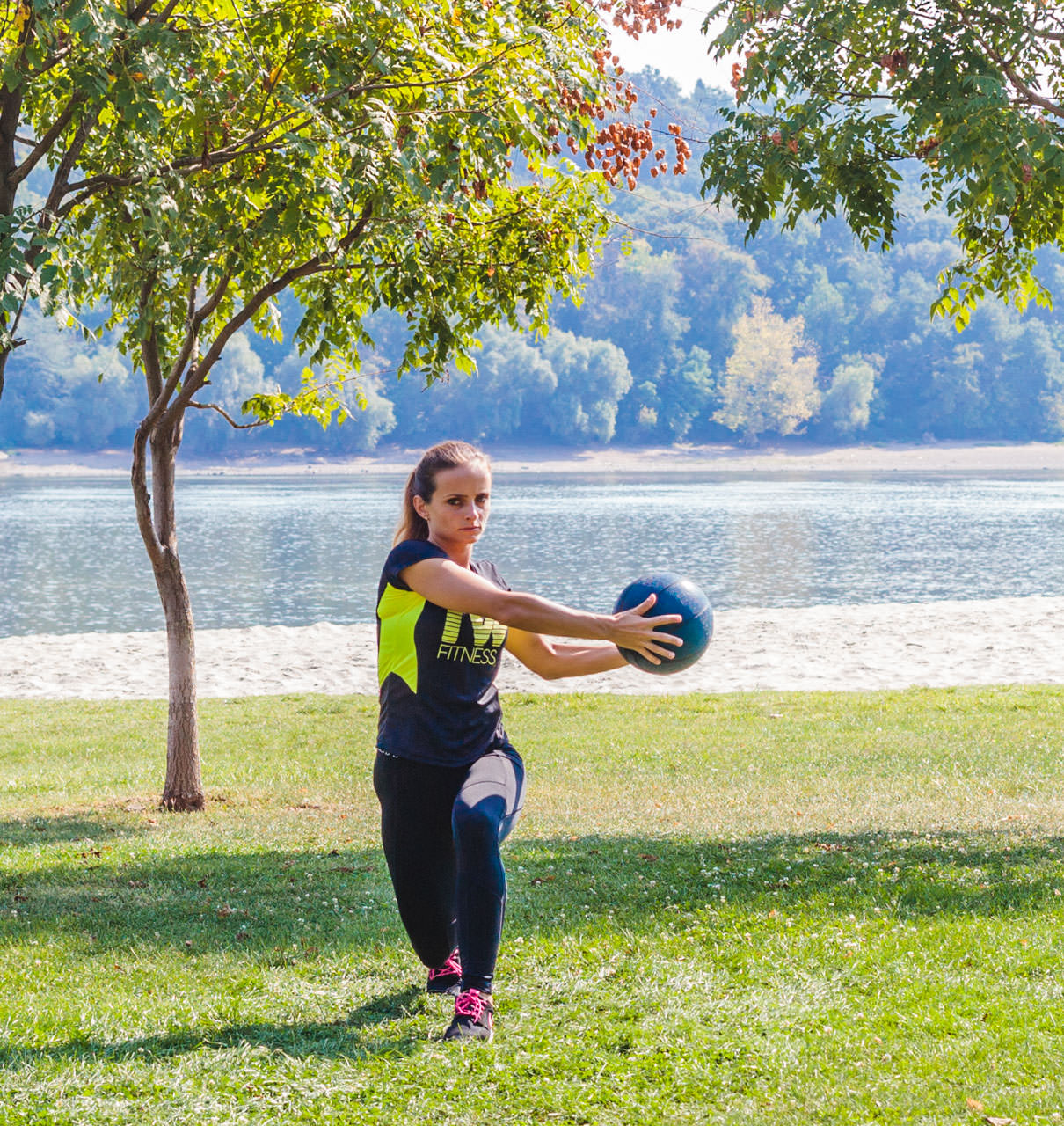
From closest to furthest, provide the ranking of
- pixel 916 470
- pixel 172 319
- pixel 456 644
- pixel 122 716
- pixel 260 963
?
pixel 456 644 < pixel 260 963 < pixel 172 319 < pixel 122 716 < pixel 916 470

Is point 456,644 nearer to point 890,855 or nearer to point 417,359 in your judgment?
point 890,855

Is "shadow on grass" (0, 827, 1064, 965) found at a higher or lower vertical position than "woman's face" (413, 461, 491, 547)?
lower

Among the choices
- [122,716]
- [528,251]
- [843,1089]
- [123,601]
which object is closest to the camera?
[843,1089]

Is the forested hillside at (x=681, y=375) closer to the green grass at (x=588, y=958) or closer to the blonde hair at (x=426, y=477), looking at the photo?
the green grass at (x=588, y=958)

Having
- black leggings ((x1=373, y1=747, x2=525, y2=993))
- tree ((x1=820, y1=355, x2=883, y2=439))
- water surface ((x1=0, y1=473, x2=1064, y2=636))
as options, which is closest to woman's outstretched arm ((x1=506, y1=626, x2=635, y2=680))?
black leggings ((x1=373, y1=747, x2=525, y2=993))

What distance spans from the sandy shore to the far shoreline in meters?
99.2

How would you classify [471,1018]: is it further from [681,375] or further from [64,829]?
[681,375]

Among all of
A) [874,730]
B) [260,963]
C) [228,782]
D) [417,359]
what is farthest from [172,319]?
[874,730]

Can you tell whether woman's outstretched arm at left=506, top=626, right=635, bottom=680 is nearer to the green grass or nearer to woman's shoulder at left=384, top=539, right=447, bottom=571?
woman's shoulder at left=384, top=539, right=447, bottom=571

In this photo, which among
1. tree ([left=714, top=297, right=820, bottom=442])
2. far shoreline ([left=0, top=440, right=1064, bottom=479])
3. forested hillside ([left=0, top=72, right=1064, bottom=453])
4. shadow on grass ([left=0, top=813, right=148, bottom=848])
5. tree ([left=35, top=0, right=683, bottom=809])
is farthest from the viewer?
tree ([left=714, top=297, right=820, bottom=442])

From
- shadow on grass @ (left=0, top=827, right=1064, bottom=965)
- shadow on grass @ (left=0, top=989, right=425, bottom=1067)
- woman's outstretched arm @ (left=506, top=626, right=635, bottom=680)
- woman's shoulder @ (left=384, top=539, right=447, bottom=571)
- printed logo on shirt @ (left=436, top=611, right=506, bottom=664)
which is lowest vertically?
shadow on grass @ (left=0, top=827, right=1064, bottom=965)

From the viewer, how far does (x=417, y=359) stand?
1055cm

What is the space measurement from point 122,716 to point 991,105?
509 inches

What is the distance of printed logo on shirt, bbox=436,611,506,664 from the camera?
4741mm
